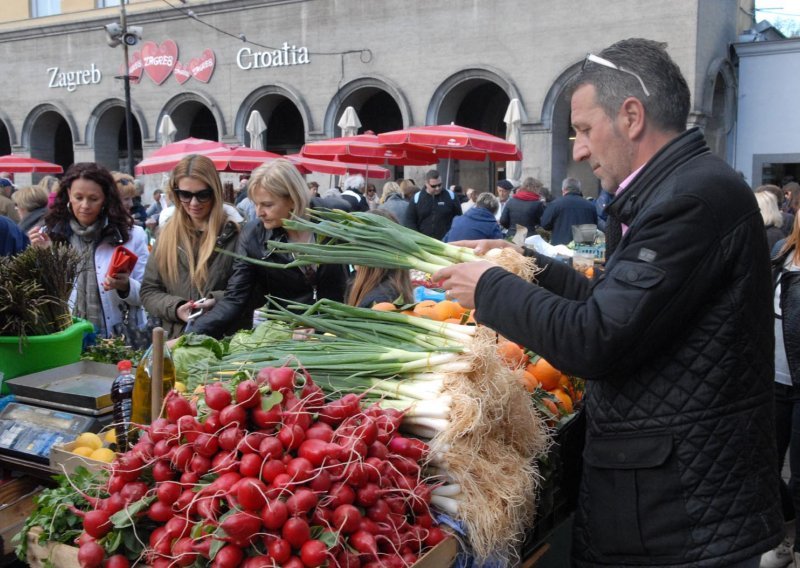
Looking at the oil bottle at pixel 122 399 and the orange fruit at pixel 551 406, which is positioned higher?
the oil bottle at pixel 122 399

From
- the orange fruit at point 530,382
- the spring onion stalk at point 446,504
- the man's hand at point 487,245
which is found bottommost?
the spring onion stalk at point 446,504

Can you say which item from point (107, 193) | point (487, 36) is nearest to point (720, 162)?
point (107, 193)

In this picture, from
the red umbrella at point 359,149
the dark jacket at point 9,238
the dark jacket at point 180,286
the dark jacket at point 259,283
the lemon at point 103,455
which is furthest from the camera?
the red umbrella at point 359,149

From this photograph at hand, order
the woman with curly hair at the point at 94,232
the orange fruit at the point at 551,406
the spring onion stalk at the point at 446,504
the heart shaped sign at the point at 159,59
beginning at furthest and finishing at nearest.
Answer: the heart shaped sign at the point at 159,59
the woman with curly hair at the point at 94,232
the orange fruit at the point at 551,406
the spring onion stalk at the point at 446,504

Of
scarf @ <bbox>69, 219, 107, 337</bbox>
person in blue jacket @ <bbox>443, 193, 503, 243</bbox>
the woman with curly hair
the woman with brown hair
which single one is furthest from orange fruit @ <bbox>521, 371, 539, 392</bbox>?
person in blue jacket @ <bbox>443, 193, 503, 243</bbox>

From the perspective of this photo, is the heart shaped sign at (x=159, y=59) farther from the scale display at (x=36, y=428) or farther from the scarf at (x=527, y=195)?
the scale display at (x=36, y=428)

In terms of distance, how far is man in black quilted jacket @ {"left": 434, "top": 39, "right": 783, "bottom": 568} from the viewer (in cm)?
172

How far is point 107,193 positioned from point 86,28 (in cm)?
2289

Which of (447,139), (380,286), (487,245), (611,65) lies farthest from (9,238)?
(447,139)

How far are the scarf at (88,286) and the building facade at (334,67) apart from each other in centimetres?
1365

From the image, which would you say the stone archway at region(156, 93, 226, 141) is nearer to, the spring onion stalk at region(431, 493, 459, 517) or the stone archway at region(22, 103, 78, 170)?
the stone archway at region(22, 103, 78, 170)

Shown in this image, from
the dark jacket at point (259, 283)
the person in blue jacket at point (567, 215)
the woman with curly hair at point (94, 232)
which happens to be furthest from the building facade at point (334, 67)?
the woman with curly hair at point (94, 232)

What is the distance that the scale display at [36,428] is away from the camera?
250cm

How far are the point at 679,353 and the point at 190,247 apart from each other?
10.1 ft
